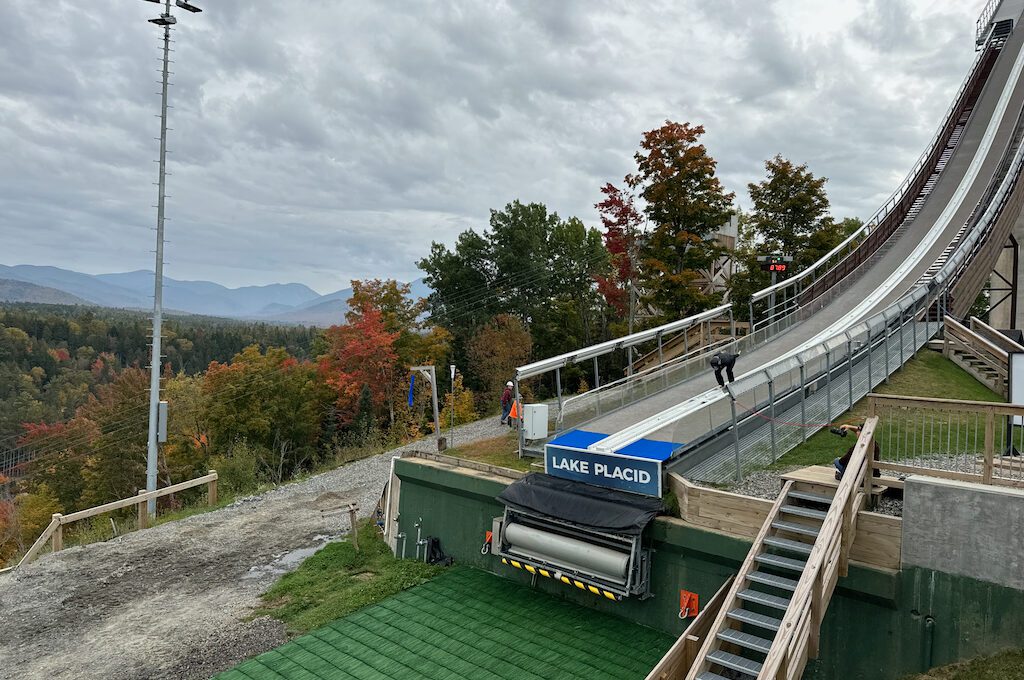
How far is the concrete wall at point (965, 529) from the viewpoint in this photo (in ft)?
21.9

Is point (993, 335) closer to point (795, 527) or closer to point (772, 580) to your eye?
point (795, 527)

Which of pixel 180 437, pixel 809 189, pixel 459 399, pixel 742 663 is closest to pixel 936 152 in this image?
pixel 809 189

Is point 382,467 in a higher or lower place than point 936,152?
lower

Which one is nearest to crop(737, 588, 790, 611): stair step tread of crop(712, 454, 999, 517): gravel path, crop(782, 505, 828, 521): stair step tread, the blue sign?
crop(782, 505, 828, 521): stair step tread

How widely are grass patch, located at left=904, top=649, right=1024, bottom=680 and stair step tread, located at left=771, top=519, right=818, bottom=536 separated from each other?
183cm

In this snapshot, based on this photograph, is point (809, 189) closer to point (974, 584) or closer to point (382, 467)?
point (382, 467)

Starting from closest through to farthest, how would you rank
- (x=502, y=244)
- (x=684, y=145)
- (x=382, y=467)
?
(x=382, y=467)
(x=684, y=145)
(x=502, y=244)

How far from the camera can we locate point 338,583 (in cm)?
1233

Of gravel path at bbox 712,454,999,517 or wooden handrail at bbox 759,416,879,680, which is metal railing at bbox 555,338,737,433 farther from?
wooden handrail at bbox 759,416,879,680

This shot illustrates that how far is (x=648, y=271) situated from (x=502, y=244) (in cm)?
1404

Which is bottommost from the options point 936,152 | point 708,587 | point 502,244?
point 708,587

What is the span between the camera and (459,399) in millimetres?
32719

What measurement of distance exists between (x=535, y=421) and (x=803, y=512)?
6544 mm

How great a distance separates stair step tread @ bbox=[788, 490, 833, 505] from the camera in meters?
7.69
